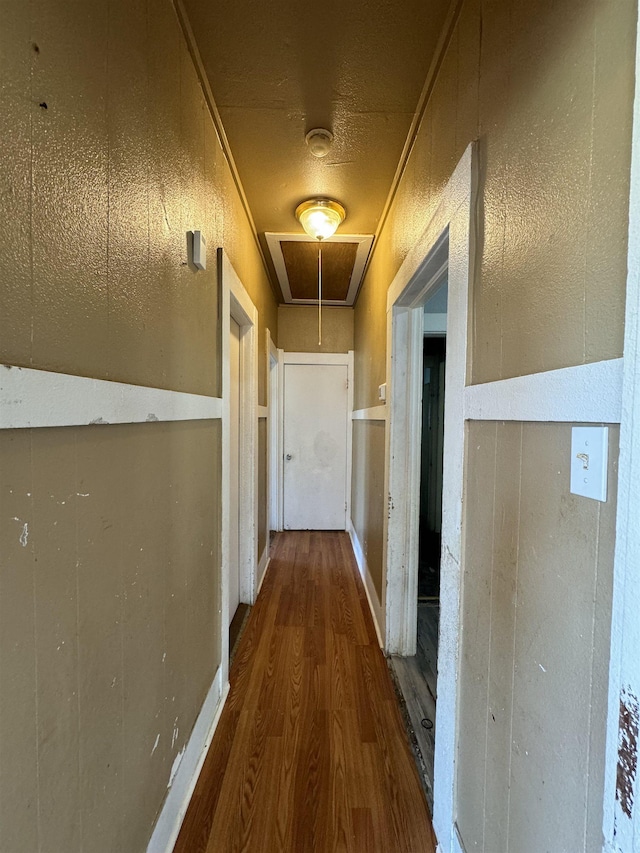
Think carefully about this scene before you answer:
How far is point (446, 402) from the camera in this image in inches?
46.1

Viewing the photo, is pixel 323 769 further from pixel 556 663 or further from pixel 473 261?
pixel 473 261

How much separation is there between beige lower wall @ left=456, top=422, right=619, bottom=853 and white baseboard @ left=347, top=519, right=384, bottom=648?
1157mm

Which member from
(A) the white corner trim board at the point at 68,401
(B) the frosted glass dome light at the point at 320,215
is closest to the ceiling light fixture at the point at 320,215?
(B) the frosted glass dome light at the point at 320,215

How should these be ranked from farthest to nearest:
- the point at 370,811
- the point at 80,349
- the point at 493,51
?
the point at 370,811 → the point at 493,51 → the point at 80,349

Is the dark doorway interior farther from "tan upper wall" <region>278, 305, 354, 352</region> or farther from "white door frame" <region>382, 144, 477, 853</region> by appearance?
"white door frame" <region>382, 144, 477, 853</region>

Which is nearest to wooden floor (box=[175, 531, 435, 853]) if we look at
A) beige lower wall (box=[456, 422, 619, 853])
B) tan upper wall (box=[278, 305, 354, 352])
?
beige lower wall (box=[456, 422, 619, 853])

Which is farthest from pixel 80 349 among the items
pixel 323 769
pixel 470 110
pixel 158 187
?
pixel 323 769

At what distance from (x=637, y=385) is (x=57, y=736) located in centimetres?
109

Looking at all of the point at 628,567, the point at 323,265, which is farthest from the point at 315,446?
the point at 628,567

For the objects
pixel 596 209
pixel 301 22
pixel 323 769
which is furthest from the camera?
pixel 323 769

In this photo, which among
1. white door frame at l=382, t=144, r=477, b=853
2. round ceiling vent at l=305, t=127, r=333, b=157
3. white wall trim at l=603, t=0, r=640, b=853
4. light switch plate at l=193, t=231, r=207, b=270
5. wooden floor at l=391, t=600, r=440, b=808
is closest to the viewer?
white wall trim at l=603, t=0, r=640, b=853

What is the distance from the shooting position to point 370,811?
123 cm

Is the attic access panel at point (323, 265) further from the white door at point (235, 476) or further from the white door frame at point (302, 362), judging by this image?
the white door at point (235, 476)

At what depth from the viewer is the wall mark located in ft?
1.51
